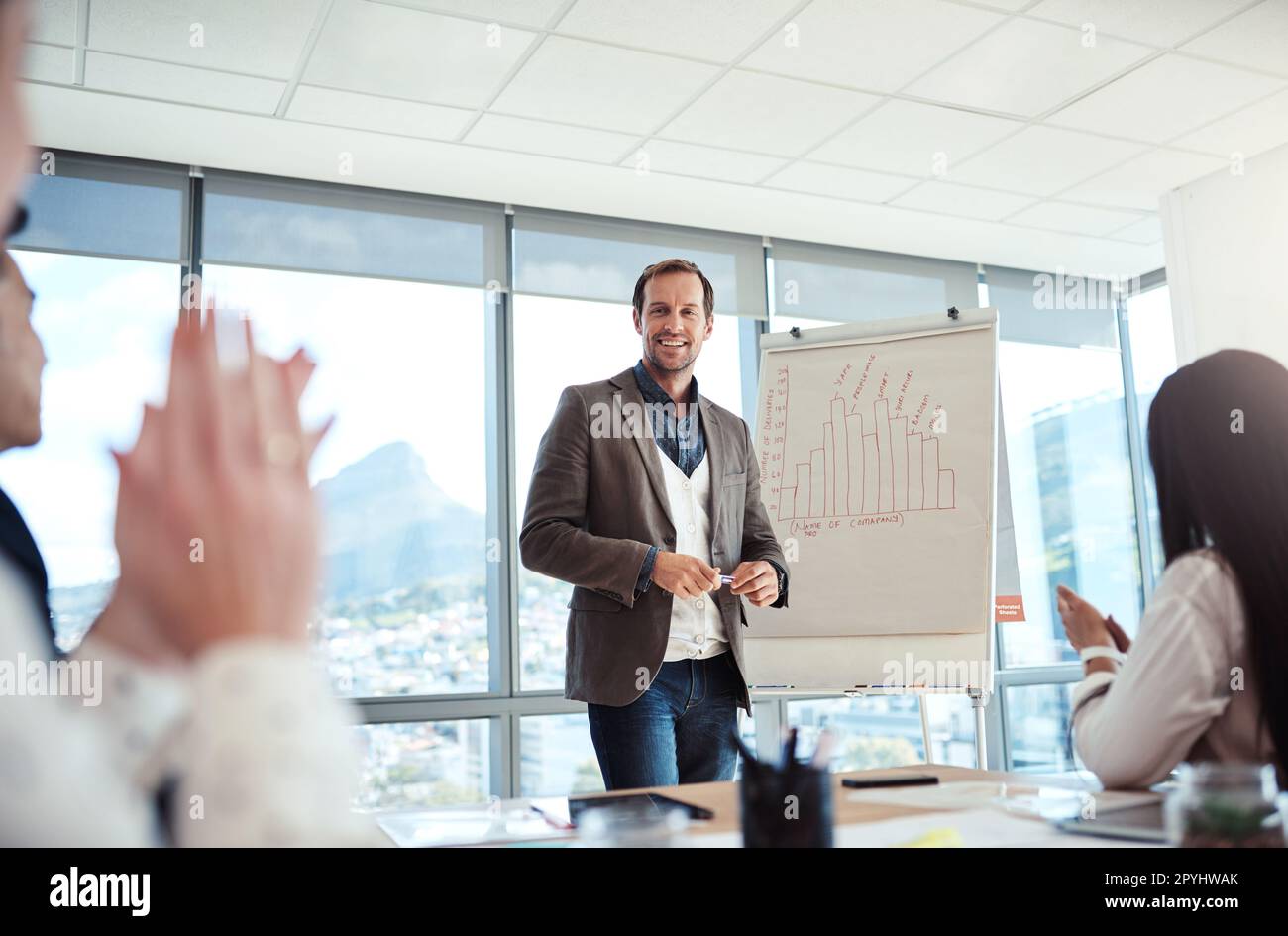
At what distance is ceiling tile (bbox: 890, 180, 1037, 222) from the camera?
4094 mm

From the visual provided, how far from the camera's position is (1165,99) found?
3457mm

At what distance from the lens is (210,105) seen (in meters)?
3.24

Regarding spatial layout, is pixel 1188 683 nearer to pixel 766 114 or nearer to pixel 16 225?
pixel 16 225

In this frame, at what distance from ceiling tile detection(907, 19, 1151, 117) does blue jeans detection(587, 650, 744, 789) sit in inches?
85.5

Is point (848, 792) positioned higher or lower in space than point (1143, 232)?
lower

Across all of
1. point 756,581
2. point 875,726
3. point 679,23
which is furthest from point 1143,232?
point 756,581

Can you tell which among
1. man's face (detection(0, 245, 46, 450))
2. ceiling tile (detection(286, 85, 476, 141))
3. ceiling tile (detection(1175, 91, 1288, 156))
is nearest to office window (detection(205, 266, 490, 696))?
ceiling tile (detection(286, 85, 476, 141))

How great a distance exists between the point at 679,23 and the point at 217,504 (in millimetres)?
2923

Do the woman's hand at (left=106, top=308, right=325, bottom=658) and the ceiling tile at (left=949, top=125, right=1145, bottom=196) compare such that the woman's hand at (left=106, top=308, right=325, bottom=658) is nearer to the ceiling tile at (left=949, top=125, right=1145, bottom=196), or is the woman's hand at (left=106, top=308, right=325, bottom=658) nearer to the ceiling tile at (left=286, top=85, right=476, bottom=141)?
Answer: the ceiling tile at (left=286, top=85, right=476, bottom=141)

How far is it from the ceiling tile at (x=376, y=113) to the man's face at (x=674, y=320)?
1.57 meters

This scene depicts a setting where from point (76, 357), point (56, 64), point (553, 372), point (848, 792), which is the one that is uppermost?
point (56, 64)

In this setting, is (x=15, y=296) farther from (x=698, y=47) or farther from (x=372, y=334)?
(x=372, y=334)

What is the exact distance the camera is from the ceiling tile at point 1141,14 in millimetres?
2891
